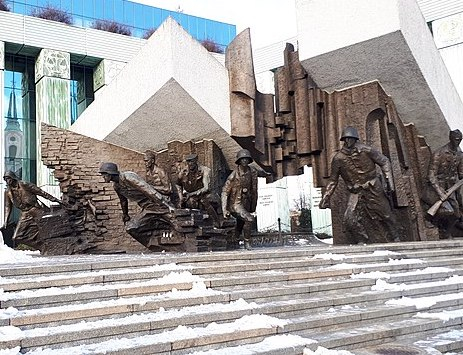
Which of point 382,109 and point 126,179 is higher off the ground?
point 382,109

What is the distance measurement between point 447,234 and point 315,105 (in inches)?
135

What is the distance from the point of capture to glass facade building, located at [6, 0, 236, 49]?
76.8ft

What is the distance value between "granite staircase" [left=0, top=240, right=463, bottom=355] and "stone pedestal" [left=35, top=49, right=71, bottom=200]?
675 inches

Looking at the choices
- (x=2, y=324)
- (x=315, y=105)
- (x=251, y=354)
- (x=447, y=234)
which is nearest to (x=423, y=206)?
(x=447, y=234)

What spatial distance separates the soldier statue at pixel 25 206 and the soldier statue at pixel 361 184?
18.5 ft

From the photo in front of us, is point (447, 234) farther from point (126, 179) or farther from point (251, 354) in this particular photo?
point (251, 354)

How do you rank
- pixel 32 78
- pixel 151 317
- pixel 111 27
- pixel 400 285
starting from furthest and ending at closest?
1. pixel 111 27
2. pixel 32 78
3. pixel 400 285
4. pixel 151 317

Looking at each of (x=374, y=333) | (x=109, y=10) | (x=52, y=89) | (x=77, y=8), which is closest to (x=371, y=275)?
(x=374, y=333)

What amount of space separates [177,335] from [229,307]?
72 centimetres

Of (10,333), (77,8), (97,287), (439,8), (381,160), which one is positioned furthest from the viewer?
(77,8)

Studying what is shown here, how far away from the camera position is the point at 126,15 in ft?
83.7

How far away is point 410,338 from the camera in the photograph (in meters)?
4.40

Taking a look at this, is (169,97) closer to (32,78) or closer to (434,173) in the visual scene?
(434,173)

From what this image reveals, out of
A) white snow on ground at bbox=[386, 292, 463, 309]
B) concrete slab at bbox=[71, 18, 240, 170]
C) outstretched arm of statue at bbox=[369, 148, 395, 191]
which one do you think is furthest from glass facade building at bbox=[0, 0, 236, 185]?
white snow on ground at bbox=[386, 292, 463, 309]
